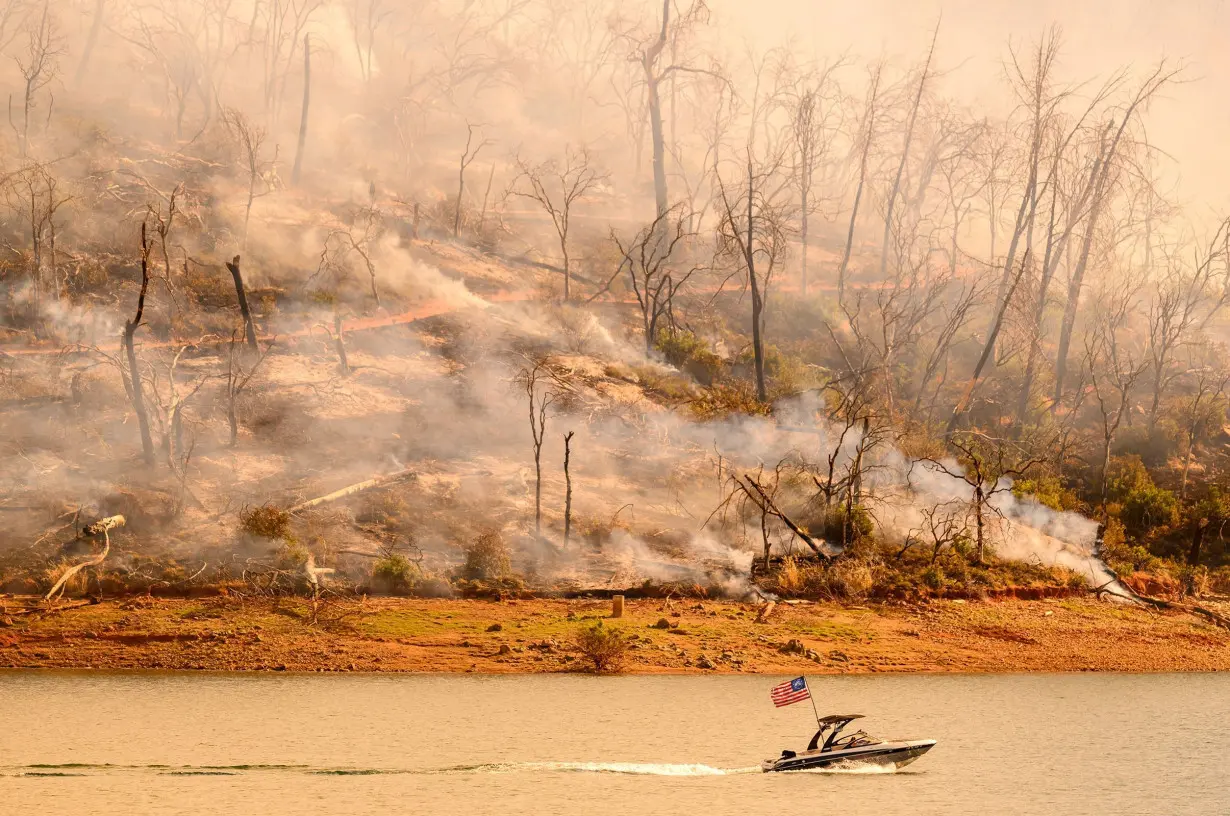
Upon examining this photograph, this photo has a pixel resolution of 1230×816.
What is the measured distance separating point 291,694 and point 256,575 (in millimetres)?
6242

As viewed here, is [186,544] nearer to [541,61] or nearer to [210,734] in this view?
[210,734]

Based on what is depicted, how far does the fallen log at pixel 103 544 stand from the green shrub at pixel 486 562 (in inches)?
355

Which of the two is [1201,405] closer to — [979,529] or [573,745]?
[979,529]

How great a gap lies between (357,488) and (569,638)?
917 cm

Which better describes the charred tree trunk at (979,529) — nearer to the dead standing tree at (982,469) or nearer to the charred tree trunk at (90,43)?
the dead standing tree at (982,469)

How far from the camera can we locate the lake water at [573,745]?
1669 centimetres

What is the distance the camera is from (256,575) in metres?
27.2

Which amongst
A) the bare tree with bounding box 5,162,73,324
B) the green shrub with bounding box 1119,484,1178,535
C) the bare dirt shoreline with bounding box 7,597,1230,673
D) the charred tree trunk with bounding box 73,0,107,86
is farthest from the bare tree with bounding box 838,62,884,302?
the charred tree trunk with bounding box 73,0,107,86

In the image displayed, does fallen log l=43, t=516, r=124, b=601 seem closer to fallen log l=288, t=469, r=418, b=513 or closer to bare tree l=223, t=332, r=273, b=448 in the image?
A: fallen log l=288, t=469, r=418, b=513

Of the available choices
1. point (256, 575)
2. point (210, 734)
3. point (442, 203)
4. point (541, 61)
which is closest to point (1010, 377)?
point (442, 203)

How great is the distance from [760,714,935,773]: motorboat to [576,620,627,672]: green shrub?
6434 mm

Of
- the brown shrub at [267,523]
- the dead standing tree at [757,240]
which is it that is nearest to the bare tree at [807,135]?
the dead standing tree at [757,240]

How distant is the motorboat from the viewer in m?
17.7

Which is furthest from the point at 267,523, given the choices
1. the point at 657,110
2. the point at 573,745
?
the point at 657,110
